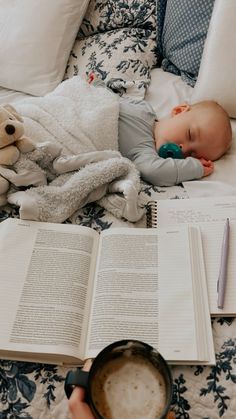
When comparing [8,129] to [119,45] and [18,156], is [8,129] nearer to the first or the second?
[18,156]

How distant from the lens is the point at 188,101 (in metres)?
1.41

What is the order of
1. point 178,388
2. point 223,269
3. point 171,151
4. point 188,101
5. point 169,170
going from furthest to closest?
point 188,101 < point 171,151 < point 169,170 < point 223,269 < point 178,388

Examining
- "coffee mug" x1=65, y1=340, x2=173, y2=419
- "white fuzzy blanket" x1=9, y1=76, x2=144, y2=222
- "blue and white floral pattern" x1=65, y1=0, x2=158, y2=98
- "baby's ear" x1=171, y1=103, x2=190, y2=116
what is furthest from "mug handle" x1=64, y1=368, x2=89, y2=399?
"blue and white floral pattern" x1=65, y1=0, x2=158, y2=98

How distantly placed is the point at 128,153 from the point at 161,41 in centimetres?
→ 56

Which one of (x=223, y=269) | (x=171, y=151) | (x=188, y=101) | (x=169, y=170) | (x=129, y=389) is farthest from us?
(x=188, y=101)

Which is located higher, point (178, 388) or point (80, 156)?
point (80, 156)

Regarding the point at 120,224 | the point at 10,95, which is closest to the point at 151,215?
the point at 120,224

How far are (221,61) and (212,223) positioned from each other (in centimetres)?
58

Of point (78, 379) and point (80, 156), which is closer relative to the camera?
point (78, 379)

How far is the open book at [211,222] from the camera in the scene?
81 cm

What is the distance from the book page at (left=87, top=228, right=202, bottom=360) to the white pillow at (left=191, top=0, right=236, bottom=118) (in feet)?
1.92

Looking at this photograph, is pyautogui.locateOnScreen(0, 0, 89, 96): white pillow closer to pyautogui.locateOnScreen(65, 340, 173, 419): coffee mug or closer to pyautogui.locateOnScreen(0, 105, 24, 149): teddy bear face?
pyautogui.locateOnScreen(0, 105, 24, 149): teddy bear face

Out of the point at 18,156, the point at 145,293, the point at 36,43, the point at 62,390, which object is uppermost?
the point at 36,43

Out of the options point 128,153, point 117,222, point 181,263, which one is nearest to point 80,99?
point 128,153
